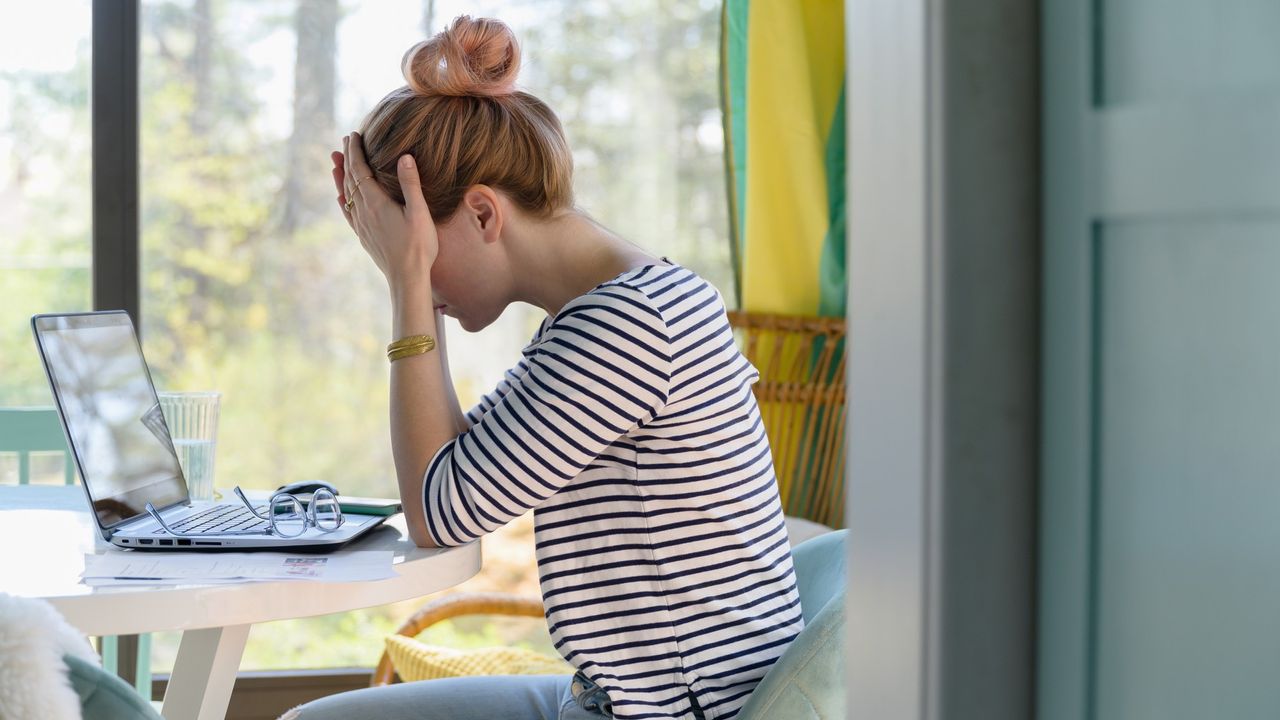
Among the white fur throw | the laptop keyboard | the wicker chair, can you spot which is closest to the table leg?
the laptop keyboard

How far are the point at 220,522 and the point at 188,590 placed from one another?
30cm

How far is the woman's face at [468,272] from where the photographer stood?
1.28 m

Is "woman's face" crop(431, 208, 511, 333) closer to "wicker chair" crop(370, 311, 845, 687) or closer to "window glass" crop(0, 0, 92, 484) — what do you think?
"wicker chair" crop(370, 311, 845, 687)

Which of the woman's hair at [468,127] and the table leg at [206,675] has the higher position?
the woman's hair at [468,127]

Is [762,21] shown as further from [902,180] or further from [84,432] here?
[902,180]

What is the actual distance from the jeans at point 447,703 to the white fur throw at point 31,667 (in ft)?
2.17

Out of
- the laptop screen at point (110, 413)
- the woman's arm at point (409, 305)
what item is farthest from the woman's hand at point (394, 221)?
the laptop screen at point (110, 413)

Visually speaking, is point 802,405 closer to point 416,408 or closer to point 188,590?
point 416,408

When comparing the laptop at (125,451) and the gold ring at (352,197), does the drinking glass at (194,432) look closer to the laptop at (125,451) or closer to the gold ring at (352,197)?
the laptop at (125,451)

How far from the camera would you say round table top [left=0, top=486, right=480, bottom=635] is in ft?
3.14

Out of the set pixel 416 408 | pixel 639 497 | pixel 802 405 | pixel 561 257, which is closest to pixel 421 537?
pixel 416 408

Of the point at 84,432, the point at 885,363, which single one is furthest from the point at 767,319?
the point at 885,363

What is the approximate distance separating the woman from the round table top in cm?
5

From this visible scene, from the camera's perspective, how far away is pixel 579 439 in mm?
1059
